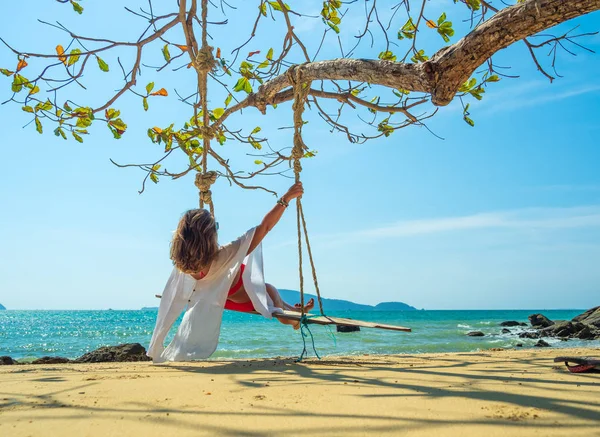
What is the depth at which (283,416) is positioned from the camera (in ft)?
4.62

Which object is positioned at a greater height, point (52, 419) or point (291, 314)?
point (291, 314)

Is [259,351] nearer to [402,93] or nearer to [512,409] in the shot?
[402,93]

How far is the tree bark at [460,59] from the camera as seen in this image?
85.7 inches

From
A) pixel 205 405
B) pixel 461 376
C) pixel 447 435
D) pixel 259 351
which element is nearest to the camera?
pixel 447 435

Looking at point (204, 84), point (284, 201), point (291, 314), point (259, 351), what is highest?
point (204, 84)

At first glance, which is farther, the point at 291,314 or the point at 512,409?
the point at 291,314

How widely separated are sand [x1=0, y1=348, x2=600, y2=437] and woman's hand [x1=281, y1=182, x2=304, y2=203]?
1.26 m

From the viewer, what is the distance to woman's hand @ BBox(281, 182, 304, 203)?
3229 millimetres

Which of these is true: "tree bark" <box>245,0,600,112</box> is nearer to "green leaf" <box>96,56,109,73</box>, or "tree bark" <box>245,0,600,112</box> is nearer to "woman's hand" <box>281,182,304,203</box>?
"woman's hand" <box>281,182,304,203</box>

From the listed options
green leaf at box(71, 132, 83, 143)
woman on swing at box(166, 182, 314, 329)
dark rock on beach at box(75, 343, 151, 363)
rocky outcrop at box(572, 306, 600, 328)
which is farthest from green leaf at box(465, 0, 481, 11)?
rocky outcrop at box(572, 306, 600, 328)

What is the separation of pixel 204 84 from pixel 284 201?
4.01 ft

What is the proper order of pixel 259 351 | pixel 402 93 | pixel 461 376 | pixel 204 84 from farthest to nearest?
pixel 259 351 → pixel 402 93 → pixel 204 84 → pixel 461 376

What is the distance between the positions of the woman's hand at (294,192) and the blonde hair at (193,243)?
56 centimetres

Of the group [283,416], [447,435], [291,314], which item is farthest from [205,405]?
[291,314]
